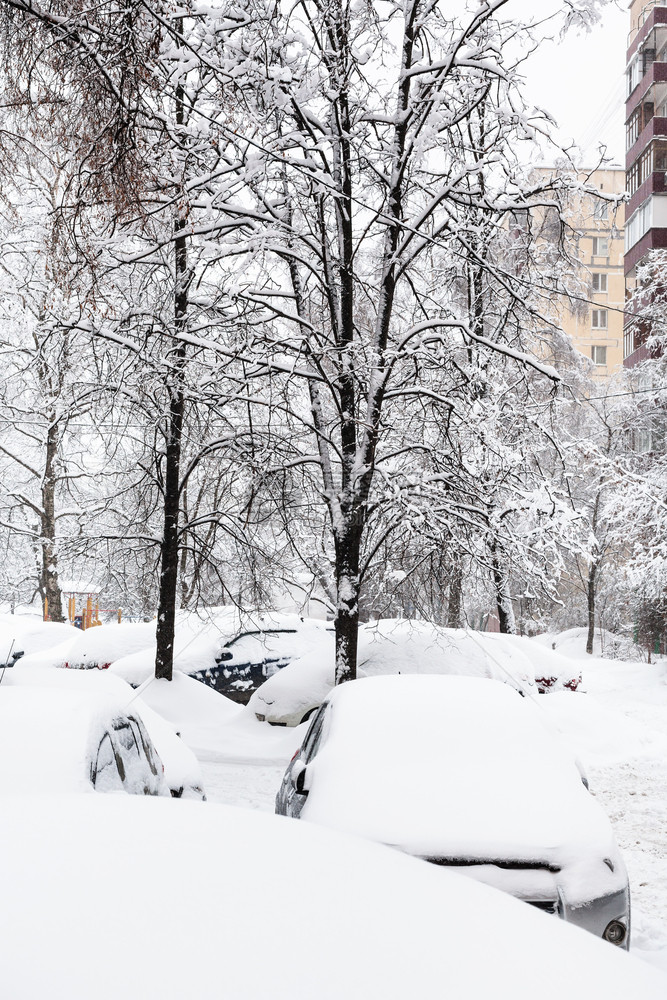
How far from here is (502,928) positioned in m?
2.19

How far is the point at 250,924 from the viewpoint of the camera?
1960 mm

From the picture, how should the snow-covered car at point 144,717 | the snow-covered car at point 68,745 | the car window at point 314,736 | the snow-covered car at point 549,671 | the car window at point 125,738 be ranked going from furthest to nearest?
the snow-covered car at point 549,671, the snow-covered car at point 144,717, the car window at point 314,736, the car window at point 125,738, the snow-covered car at point 68,745

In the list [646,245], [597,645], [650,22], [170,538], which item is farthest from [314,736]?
[597,645]

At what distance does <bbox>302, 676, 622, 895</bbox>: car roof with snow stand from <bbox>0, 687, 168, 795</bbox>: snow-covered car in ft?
3.83

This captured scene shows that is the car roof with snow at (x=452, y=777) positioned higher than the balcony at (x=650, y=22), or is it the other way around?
the balcony at (x=650, y=22)

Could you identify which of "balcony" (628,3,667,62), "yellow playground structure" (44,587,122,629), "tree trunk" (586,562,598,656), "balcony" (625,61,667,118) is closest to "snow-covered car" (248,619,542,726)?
"yellow playground structure" (44,587,122,629)

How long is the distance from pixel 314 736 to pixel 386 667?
6.04 m

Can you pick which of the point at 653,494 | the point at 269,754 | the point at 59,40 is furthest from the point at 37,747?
the point at 653,494

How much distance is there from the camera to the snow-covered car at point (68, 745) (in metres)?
4.72

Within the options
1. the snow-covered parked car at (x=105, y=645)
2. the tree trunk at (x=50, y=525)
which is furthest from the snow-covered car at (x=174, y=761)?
the tree trunk at (x=50, y=525)

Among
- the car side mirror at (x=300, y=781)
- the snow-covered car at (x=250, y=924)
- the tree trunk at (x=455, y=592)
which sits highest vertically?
the tree trunk at (x=455, y=592)

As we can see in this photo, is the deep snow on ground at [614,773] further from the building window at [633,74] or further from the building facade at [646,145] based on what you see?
the building window at [633,74]

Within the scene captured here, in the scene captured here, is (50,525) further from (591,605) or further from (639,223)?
(639,223)

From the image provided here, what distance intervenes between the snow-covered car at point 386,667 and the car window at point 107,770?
6.75 metres
